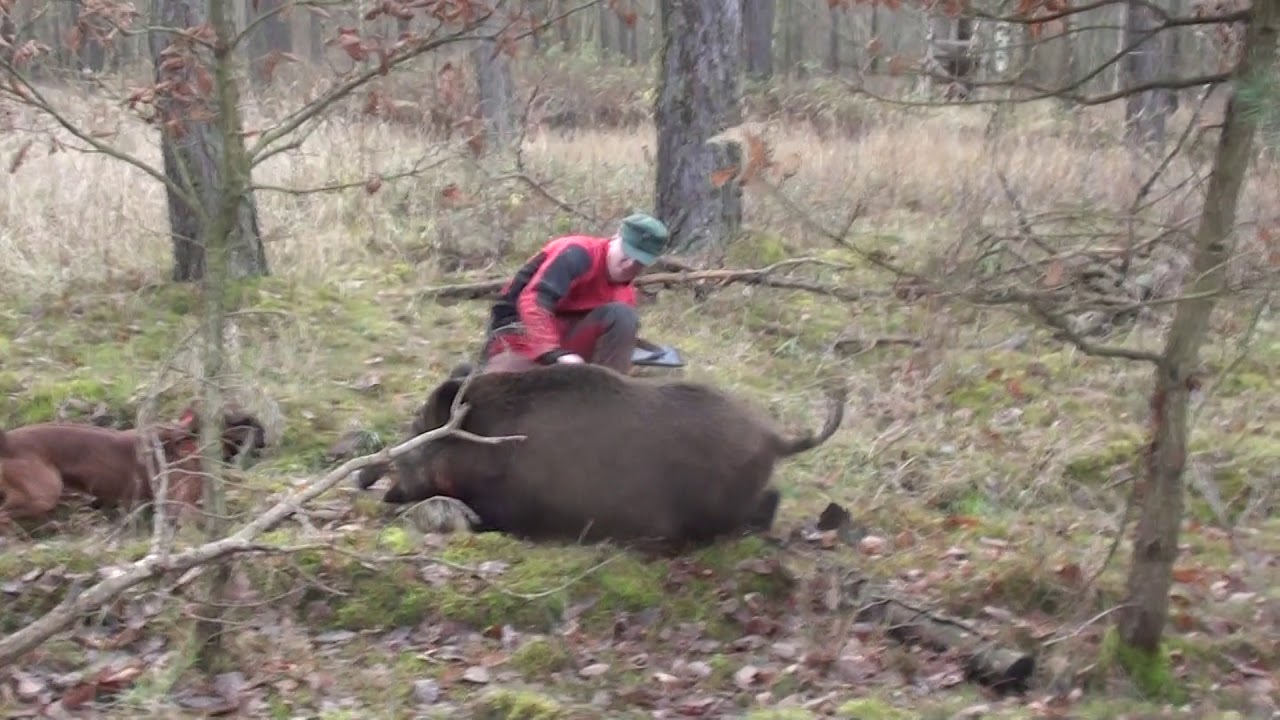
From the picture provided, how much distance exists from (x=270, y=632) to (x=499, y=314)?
8.77ft

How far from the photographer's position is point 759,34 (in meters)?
27.8

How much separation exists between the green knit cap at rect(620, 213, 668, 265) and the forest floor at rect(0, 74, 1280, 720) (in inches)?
38.3

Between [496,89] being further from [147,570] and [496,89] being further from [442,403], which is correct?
[147,570]

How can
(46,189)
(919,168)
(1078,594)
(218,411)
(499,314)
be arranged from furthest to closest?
(919,168)
(46,189)
(499,314)
(1078,594)
(218,411)

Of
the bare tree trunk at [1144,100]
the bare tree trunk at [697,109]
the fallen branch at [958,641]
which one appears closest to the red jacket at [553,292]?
the fallen branch at [958,641]

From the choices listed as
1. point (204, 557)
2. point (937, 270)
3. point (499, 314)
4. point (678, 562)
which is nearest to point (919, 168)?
point (499, 314)

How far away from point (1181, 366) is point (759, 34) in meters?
23.4

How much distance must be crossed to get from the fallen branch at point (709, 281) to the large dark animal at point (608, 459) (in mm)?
2199

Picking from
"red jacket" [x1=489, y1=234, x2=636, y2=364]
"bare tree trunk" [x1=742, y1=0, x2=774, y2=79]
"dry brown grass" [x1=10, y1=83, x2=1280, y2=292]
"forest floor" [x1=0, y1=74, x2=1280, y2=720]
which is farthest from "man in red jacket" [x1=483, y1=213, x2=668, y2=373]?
"bare tree trunk" [x1=742, y1=0, x2=774, y2=79]

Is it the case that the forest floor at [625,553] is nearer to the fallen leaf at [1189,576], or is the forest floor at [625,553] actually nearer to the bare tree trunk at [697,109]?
the fallen leaf at [1189,576]

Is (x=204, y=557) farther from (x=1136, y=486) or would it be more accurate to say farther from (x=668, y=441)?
(x=1136, y=486)

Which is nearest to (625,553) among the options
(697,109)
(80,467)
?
(80,467)

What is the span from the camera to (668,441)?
6930mm

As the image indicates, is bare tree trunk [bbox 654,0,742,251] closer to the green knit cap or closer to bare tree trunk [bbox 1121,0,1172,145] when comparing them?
bare tree trunk [bbox 1121,0,1172,145]
